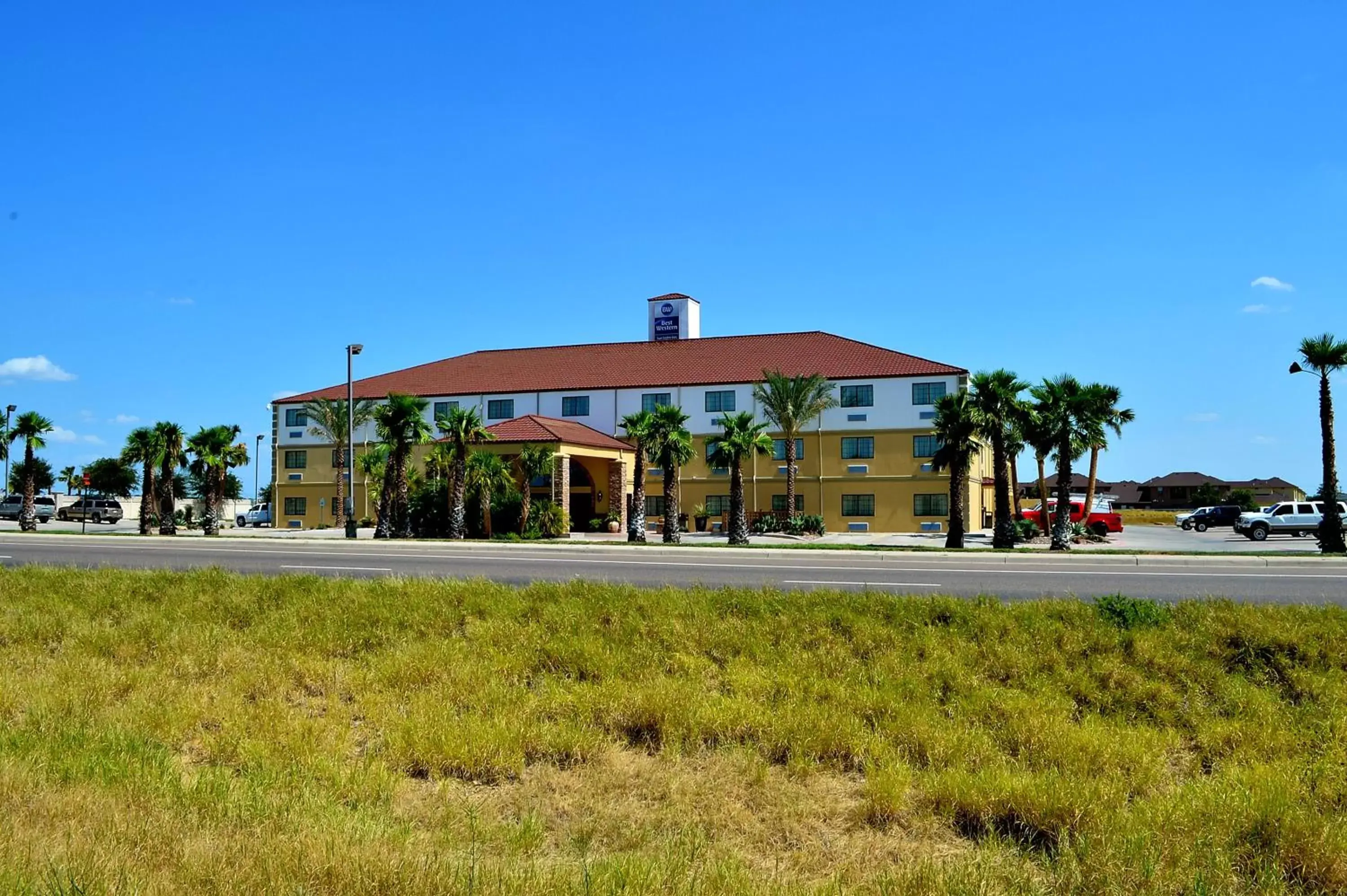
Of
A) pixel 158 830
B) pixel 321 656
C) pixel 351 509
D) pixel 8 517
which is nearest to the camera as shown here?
pixel 158 830

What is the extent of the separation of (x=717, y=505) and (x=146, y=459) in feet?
114

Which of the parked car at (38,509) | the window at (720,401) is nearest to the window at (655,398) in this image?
the window at (720,401)

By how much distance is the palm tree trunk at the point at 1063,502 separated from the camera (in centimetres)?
3538

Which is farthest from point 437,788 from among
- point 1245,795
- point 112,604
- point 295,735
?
point 112,604

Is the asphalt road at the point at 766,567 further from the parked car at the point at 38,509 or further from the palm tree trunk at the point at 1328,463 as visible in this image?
the parked car at the point at 38,509

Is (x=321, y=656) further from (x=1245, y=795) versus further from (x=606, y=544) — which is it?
(x=606, y=544)

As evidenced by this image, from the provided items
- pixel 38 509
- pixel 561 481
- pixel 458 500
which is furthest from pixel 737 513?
Answer: pixel 38 509

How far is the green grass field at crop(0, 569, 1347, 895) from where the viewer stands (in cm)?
593

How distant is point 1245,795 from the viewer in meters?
7.19

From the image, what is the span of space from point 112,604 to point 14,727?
644cm

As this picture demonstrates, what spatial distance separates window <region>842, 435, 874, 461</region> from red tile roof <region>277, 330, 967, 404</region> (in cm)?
329

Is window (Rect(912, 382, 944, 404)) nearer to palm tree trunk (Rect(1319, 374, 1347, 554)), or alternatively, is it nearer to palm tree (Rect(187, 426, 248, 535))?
palm tree trunk (Rect(1319, 374, 1347, 554))

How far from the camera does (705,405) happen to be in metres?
58.0

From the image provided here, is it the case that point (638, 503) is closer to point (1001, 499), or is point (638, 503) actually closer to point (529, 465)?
point (529, 465)
